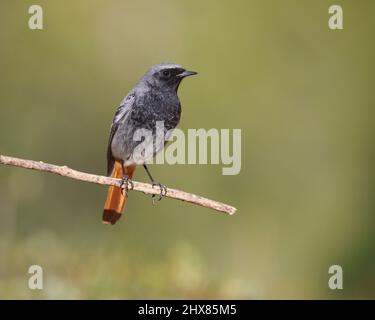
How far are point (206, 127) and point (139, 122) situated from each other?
2837 mm

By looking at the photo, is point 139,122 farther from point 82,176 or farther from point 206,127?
point 206,127

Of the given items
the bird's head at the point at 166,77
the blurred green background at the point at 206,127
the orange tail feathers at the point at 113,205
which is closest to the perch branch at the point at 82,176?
the orange tail feathers at the point at 113,205

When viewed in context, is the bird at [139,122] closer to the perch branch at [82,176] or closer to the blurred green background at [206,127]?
the perch branch at [82,176]

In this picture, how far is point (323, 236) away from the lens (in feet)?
28.5

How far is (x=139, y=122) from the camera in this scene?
6.14 metres

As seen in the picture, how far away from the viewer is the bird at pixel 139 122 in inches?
241

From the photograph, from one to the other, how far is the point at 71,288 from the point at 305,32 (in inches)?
212

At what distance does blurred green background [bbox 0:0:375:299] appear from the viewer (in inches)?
296

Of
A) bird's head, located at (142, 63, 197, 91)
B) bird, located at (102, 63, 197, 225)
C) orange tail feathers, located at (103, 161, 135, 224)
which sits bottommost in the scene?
orange tail feathers, located at (103, 161, 135, 224)

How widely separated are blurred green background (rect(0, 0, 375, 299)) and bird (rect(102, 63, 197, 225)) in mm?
1151

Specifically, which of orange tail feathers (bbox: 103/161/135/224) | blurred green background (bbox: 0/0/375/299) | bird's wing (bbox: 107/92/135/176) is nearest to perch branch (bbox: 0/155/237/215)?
orange tail feathers (bbox: 103/161/135/224)

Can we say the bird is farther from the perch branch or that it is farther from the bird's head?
the perch branch
